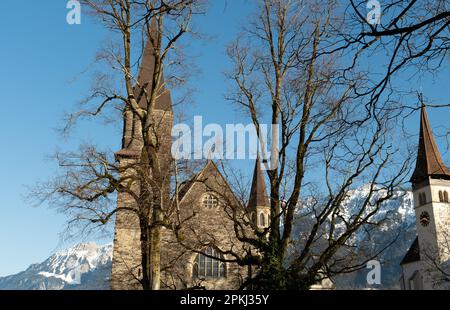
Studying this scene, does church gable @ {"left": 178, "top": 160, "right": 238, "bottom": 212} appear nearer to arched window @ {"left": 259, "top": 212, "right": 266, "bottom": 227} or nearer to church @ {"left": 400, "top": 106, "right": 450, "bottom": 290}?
arched window @ {"left": 259, "top": 212, "right": 266, "bottom": 227}

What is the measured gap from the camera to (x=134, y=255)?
3069 centimetres

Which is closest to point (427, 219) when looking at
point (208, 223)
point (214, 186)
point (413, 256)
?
point (413, 256)

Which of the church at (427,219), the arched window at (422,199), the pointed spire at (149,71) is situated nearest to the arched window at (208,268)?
the pointed spire at (149,71)

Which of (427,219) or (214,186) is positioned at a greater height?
(427,219)

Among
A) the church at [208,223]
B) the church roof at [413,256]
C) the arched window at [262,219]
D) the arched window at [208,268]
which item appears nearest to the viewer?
the church at [208,223]

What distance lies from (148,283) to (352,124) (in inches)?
350

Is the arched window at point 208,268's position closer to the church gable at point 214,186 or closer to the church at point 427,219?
the church gable at point 214,186

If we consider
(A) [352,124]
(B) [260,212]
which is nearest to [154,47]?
(A) [352,124]

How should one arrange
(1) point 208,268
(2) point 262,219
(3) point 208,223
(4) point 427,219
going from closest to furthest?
(1) point 208,268 < (3) point 208,223 < (2) point 262,219 < (4) point 427,219

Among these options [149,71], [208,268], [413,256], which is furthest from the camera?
[413,256]

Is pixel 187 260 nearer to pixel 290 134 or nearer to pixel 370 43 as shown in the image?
pixel 290 134

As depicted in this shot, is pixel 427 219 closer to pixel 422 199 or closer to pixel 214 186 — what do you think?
pixel 422 199
